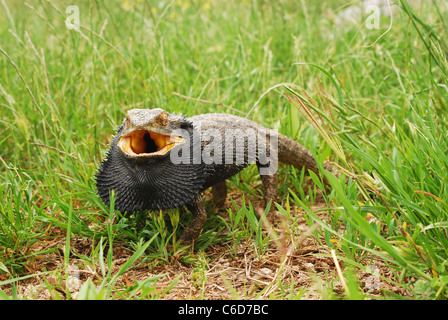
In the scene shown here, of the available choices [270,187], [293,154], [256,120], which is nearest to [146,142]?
[270,187]

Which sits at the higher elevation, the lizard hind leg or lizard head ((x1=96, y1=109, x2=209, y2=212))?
lizard head ((x1=96, y1=109, x2=209, y2=212))

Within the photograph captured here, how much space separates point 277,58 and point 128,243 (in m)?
3.23

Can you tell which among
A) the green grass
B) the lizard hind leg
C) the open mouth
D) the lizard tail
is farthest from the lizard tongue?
the lizard tail

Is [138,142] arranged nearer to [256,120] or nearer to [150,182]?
[150,182]

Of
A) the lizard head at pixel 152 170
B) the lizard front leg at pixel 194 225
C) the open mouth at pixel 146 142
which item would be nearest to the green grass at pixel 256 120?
the lizard front leg at pixel 194 225

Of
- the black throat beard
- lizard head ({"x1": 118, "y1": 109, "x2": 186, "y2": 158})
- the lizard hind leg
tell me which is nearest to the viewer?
lizard head ({"x1": 118, "y1": 109, "x2": 186, "y2": 158})

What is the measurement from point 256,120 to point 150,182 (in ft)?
5.74

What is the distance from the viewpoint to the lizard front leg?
2.60 m

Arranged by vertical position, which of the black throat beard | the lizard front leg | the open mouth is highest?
the open mouth

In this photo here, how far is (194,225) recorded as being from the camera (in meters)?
2.61

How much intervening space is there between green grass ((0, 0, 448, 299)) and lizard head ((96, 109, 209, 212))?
18 cm

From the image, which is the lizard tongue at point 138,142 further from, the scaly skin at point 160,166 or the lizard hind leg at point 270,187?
the lizard hind leg at point 270,187

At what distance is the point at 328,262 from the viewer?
2381 millimetres

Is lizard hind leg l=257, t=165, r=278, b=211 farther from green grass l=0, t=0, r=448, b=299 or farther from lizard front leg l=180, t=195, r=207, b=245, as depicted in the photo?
lizard front leg l=180, t=195, r=207, b=245
